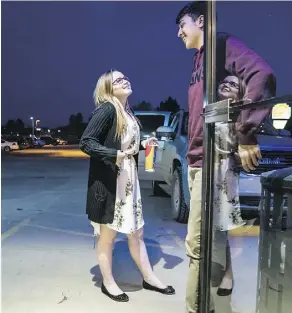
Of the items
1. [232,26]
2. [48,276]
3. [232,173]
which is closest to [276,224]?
[232,173]

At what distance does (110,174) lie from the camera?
359 centimetres

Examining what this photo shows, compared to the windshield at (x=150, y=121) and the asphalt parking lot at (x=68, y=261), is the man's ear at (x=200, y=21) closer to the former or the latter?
the asphalt parking lot at (x=68, y=261)

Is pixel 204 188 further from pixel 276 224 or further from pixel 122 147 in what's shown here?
pixel 122 147

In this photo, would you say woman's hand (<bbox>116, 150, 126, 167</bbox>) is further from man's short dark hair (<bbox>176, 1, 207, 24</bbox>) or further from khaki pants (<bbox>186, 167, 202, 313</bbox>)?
man's short dark hair (<bbox>176, 1, 207, 24</bbox>)

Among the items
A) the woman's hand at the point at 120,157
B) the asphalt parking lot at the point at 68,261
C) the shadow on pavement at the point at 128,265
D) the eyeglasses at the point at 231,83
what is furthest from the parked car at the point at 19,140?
the eyeglasses at the point at 231,83

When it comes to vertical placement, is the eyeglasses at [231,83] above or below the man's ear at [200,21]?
below

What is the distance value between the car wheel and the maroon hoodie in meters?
3.46

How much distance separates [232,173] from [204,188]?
20 centimetres

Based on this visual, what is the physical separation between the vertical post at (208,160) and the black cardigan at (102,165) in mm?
1035

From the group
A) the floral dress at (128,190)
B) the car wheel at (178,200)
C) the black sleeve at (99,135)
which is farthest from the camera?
the car wheel at (178,200)

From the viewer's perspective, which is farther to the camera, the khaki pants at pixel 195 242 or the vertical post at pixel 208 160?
the khaki pants at pixel 195 242

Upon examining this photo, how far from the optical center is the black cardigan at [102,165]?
11.6 ft

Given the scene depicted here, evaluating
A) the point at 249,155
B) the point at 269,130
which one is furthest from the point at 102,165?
the point at 269,130

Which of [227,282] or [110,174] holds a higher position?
[110,174]
